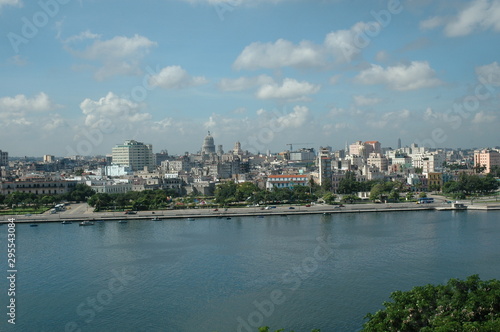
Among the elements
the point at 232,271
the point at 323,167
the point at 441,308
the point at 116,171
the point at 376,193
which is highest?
the point at 116,171

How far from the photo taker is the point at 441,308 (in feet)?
19.9

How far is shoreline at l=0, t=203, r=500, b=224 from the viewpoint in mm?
20250

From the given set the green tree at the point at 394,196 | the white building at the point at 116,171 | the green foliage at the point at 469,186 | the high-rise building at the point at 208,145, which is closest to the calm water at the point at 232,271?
the green tree at the point at 394,196

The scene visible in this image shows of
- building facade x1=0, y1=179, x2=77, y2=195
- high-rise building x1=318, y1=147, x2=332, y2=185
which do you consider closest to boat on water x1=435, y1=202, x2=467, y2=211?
high-rise building x1=318, y1=147, x2=332, y2=185

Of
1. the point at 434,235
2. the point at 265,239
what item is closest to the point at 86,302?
the point at 265,239

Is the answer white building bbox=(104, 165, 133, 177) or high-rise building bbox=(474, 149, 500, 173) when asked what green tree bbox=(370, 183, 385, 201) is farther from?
white building bbox=(104, 165, 133, 177)

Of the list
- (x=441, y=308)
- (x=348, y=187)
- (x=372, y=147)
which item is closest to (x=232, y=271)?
(x=441, y=308)

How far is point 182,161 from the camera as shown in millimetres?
51938

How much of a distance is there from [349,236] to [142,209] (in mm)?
11076

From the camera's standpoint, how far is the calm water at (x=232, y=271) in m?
8.37

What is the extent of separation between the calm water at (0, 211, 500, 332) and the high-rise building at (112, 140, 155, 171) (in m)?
31.6

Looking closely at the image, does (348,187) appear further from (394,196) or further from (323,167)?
(394,196)

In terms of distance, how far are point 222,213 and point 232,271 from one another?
32.9 ft

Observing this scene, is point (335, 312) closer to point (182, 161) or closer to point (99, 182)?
point (99, 182)
